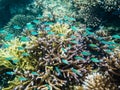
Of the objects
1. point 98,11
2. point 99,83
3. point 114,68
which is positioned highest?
point 98,11

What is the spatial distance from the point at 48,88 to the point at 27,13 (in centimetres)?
742

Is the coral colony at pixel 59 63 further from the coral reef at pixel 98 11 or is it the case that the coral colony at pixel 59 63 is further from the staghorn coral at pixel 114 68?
the coral reef at pixel 98 11

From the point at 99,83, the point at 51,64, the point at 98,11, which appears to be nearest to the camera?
the point at 99,83

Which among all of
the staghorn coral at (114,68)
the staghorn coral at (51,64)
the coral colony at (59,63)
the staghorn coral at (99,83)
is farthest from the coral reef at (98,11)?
the staghorn coral at (99,83)

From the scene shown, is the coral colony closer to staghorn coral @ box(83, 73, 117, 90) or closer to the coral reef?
staghorn coral @ box(83, 73, 117, 90)

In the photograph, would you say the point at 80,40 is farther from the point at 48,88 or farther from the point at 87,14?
the point at 87,14

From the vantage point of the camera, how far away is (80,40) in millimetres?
6285

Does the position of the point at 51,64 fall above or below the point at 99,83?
above

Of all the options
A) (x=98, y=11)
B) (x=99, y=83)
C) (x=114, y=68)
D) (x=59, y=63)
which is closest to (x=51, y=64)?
(x=59, y=63)

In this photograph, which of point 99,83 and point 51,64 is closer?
point 99,83

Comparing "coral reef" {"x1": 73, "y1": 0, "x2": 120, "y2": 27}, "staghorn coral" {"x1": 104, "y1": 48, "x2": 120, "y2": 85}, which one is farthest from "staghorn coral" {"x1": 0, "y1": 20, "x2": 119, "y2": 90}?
"coral reef" {"x1": 73, "y1": 0, "x2": 120, "y2": 27}

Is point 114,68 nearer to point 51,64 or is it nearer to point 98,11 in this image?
point 51,64

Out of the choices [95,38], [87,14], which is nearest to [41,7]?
[87,14]

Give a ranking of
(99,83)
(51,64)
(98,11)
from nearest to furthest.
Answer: (99,83)
(51,64)
(98,11)
